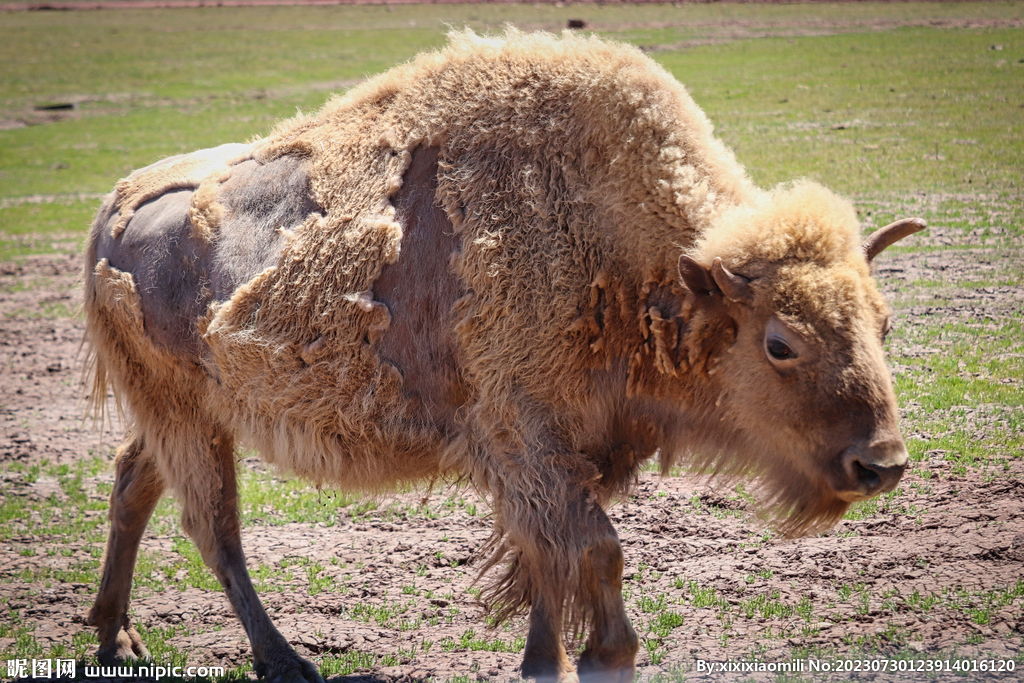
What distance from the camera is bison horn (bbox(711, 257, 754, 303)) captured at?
3.42 meters

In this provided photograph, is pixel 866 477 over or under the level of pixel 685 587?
over

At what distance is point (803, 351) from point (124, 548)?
366 cm

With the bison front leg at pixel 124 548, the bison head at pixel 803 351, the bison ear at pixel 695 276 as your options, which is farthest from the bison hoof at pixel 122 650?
the bison ear at pixel 695 276

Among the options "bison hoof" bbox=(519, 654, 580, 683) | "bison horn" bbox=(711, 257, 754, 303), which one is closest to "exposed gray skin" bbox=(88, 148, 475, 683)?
"bison hoof" bbox=(519, 654, 580, 683)

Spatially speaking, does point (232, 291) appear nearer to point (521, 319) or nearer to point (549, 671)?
point (521, 319)

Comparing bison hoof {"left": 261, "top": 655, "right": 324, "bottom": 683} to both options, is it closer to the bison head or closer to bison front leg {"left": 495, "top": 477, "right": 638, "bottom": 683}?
bison front leg {"left": 495, "top": 477, "right": 638, "bottom": 683}

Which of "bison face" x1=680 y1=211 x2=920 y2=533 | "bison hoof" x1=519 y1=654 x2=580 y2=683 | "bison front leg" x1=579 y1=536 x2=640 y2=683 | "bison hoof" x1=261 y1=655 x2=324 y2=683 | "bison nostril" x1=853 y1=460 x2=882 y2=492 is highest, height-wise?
"bison face" x1=680 y1=211 x2=920 y2=533

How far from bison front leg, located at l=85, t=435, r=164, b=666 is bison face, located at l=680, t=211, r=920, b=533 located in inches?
122

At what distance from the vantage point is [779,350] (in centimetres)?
341

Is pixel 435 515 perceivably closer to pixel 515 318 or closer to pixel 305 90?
pixel 515 318

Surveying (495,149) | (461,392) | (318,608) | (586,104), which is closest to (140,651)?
(318,608)

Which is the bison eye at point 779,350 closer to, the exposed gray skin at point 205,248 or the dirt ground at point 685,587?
the dirt ground at point 685,587

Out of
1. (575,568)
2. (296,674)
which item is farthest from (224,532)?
(575,568)

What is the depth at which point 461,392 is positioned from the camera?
4008 mm
